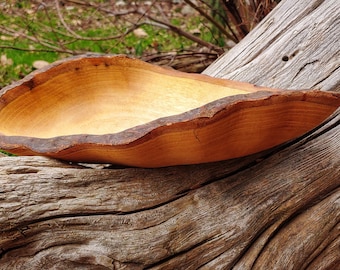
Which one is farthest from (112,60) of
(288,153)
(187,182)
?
(288,153)

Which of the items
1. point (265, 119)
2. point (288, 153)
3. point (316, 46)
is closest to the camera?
point (265, 119)

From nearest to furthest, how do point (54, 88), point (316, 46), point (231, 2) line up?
point (54, 88), point (316, 46), point (231, 2)

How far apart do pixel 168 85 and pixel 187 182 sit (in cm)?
35

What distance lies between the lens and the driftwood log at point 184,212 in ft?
3.97

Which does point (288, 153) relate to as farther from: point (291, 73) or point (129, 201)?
point (129, 201)

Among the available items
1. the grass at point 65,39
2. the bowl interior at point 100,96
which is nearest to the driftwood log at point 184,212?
the bowl interior at point 100,96

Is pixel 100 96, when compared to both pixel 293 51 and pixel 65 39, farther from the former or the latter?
pixel 65 39

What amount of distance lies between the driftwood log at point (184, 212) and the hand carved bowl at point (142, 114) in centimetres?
7

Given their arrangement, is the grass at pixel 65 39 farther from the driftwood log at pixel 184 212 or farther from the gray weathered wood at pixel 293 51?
the driftwood log at pixel 184 212

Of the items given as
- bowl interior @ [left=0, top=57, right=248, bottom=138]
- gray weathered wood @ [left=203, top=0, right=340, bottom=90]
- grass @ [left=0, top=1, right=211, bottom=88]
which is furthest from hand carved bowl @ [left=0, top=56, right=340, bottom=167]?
grass @ [left=0, top=1, right=211, bottom=88]

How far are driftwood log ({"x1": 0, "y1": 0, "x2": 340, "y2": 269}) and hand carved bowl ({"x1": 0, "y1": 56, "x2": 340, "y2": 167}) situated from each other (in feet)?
0.22

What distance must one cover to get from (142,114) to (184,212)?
1.15 ft

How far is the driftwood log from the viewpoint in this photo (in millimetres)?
1210

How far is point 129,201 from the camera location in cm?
127
